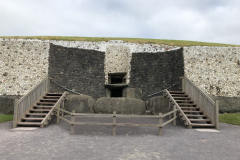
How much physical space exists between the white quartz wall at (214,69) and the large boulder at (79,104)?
7.29 meters

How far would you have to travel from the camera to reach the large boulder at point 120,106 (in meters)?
12.6

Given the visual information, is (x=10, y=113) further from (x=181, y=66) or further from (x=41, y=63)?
(x=181, y=66)

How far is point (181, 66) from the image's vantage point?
14.1 m

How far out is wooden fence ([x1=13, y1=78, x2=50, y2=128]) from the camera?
8398 millimetres

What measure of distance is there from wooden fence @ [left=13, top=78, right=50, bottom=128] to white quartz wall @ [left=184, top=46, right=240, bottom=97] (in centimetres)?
969

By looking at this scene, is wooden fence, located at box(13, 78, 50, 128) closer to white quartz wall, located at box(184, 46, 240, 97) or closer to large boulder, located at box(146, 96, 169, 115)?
large boulder, located at box(146, 96, 169, 115)

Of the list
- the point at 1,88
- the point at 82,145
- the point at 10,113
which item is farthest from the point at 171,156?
the point at 1,88

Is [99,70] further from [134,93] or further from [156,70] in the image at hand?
[156,70]

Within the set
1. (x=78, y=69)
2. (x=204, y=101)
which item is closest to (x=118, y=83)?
(x=78, y=69)

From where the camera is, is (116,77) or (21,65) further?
(116,77)

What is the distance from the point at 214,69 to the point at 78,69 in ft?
33.2

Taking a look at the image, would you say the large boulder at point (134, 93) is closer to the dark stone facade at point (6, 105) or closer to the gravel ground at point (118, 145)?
the gravel ground at point (118, 145)

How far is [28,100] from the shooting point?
9.45 m

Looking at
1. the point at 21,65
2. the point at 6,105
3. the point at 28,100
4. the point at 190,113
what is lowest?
the point at 190,113
